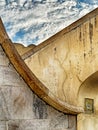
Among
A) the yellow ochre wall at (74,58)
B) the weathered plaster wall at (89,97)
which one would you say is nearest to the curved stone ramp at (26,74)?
the yellow ochre wall at (74,58)

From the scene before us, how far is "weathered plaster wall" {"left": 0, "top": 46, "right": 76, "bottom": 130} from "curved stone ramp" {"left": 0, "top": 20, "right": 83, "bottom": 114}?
0.16 feet

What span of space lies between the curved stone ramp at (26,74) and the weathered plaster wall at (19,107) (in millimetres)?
49

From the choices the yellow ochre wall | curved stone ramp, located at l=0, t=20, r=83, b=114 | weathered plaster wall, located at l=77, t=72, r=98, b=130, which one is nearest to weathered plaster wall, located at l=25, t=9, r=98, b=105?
the yellow ochre wall

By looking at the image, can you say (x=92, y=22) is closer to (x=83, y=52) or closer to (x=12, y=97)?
(x=83, y=52)

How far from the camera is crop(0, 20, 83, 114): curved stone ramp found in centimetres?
403

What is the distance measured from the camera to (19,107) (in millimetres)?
4102

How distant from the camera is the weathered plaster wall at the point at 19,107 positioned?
13.1 feet

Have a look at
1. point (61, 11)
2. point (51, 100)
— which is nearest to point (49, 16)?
point (61, 11)

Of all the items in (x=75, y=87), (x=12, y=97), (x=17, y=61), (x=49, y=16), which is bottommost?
(x=49, y=16)

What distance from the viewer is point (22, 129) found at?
411 cm

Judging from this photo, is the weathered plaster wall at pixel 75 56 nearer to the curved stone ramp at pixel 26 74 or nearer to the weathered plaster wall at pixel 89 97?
the weathered plaster wall at pixel 89 97

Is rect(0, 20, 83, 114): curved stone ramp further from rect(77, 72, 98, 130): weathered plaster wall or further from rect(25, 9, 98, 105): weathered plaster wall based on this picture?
rect(77, 72, 98, 130): weathered plaster wall

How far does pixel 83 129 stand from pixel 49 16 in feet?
21.4

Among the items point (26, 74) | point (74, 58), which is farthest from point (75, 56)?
point (26, 74)
